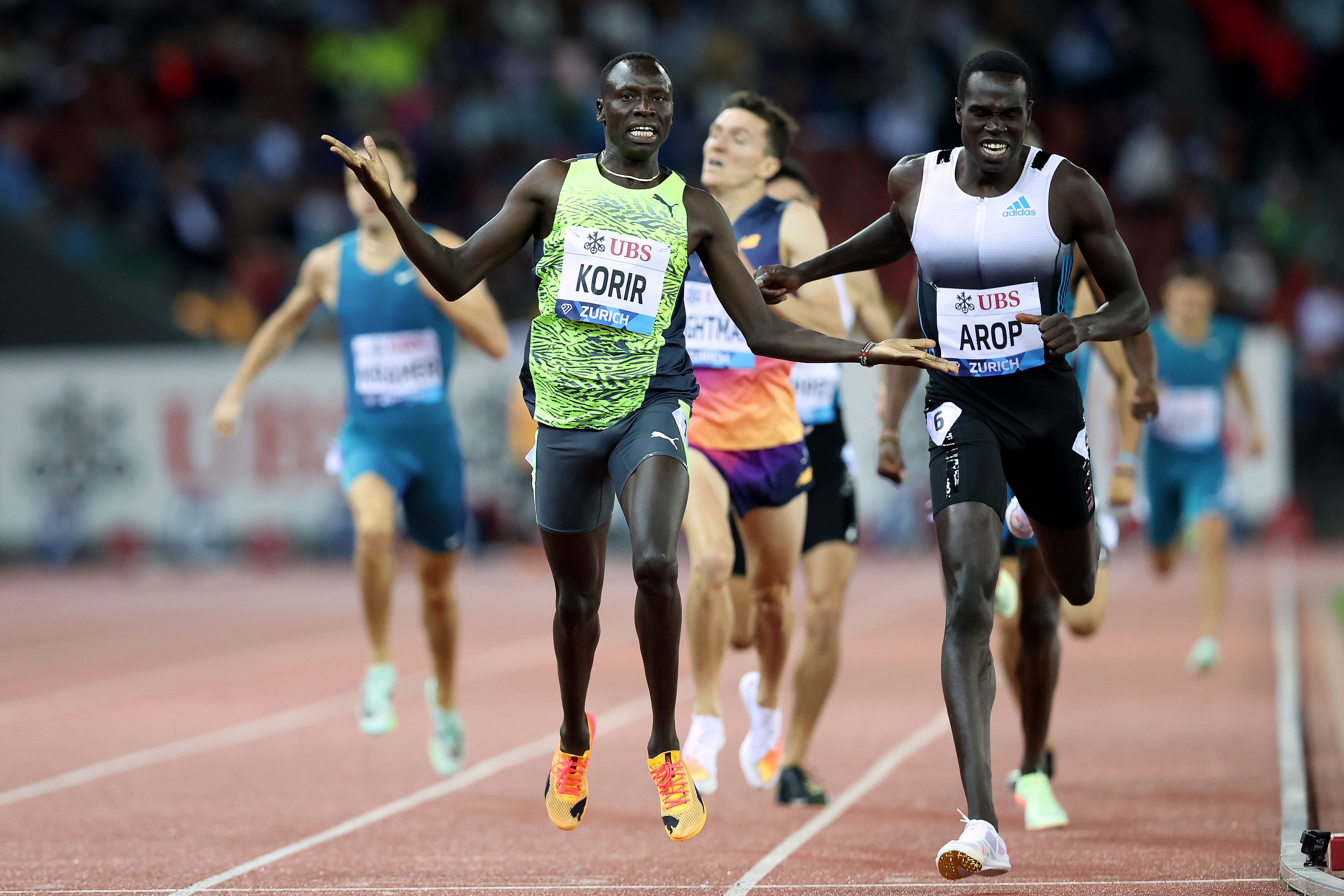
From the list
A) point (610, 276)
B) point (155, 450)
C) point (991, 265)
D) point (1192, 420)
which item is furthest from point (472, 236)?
point (155, 450)

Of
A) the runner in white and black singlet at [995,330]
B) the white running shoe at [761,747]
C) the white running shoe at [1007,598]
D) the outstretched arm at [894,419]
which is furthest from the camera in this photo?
the white running shoe at [1007,598]

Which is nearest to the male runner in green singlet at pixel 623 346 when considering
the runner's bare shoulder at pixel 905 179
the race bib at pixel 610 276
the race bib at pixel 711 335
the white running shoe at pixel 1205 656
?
the race bib at pixel 610 276

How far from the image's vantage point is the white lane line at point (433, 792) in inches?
234

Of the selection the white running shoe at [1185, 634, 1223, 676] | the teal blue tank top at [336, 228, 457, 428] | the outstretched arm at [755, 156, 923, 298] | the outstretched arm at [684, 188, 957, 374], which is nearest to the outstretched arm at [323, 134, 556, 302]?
the outstretched arm at [684, 188, 957, 374]

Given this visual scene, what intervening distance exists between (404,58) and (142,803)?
17129mm

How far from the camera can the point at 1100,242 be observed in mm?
5465

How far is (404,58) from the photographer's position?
23.4 meters

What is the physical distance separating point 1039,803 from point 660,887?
5.75 feet

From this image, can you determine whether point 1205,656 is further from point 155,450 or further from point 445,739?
point 155,450

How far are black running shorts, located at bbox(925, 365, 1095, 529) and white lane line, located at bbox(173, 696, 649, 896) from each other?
2.46 meters

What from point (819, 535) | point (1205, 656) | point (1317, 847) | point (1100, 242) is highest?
point (1100, 242)

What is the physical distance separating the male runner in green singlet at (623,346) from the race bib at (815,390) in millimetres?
2038

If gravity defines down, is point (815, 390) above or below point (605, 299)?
below

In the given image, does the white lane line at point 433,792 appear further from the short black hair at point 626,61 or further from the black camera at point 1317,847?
the black camera at point 1317,847
